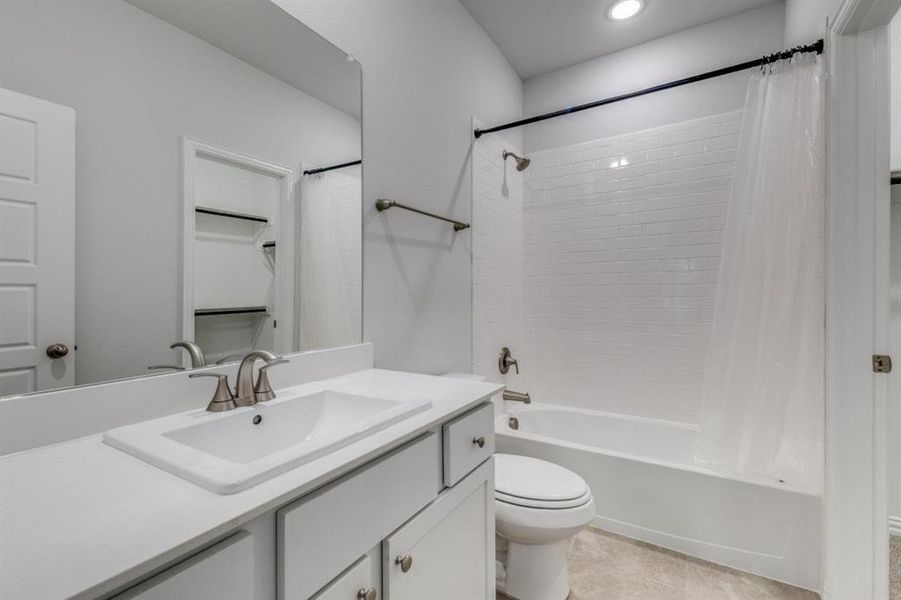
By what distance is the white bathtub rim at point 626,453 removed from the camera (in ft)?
5.13

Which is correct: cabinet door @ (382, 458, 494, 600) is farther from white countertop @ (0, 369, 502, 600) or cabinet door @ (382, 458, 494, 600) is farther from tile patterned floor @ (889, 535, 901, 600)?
tile patterned floor @ (889, 535, 901, 600)

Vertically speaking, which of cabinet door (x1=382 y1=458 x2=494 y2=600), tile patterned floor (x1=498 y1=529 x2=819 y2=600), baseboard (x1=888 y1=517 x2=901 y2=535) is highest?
cabinet door (x1=382 y1=458 x2=494 y2=600)

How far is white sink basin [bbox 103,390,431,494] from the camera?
1.91 feet

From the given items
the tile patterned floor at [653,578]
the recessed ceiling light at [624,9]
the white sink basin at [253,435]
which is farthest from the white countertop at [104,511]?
the recessed ceiling light at [624,9]

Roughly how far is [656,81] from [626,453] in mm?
2161

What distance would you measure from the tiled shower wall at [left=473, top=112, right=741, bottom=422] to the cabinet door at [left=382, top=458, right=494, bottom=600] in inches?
44.9

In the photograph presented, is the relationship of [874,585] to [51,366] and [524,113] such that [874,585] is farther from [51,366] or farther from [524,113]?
[524,113]

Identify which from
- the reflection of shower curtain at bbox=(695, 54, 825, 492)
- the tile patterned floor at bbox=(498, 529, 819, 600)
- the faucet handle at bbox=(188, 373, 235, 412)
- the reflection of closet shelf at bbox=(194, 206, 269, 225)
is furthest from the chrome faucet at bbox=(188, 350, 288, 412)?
the reflection of shower curtain at bbox=(695, 54, 825, 492)

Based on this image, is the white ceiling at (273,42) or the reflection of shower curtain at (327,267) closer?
the white ceiling at (273,42)

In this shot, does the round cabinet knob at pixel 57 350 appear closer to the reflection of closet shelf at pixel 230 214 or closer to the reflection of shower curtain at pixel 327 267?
the reflection of closet shelf at pixel 230 214

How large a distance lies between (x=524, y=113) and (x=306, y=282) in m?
2.23

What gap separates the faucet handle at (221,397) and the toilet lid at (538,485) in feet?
3.17

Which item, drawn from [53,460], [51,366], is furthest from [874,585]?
[51,366]

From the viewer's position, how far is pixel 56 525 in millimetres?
458
